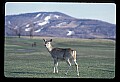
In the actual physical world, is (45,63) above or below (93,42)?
below

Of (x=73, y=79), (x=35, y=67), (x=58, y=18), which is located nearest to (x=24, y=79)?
(x=35, y=67)

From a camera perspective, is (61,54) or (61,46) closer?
(61,46)

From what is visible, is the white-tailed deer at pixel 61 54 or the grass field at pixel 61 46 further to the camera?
the white-tailed deer at pixel 61 54

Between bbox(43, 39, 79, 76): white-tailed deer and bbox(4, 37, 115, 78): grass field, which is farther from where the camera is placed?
bbox(43, 39, 79, 76): white-tailed deer

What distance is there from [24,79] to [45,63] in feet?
1.20

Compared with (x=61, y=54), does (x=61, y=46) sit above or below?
above

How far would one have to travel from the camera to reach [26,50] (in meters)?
3.68

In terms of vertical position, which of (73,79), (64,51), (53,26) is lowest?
(73,79)

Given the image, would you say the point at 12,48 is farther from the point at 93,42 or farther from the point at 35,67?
the point at 93,42

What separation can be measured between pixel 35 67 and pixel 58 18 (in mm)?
698

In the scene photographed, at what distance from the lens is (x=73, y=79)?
3514 millimetres
